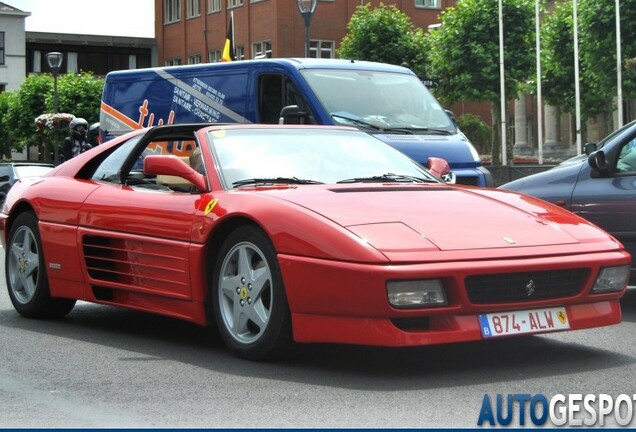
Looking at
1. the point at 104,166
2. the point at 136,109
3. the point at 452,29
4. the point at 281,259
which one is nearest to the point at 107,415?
the point at 281,259

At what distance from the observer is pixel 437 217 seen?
684 centimetres

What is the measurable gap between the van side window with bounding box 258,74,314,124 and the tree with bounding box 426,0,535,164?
3496 cm

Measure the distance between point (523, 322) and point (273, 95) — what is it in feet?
35.5

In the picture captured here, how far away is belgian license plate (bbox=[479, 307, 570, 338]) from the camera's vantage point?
6500mm

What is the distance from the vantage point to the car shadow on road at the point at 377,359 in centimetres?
649

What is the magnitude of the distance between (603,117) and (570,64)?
2.75 metres

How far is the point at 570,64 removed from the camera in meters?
53.6

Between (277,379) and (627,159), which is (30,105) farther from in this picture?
(277,379)

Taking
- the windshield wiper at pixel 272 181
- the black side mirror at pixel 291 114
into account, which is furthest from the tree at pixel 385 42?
the windshield wiper at pixel 272 181

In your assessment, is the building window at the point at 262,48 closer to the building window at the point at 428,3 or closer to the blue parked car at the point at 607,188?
the building window at the point at 428,3

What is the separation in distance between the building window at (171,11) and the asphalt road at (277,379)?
2870 inches

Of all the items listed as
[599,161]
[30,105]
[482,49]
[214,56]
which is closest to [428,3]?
[214,56]

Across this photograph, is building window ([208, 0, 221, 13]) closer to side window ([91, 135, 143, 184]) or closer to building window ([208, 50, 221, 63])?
building window ([208, 50, 221, 63])

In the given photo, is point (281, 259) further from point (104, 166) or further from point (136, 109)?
point (136, 109)
